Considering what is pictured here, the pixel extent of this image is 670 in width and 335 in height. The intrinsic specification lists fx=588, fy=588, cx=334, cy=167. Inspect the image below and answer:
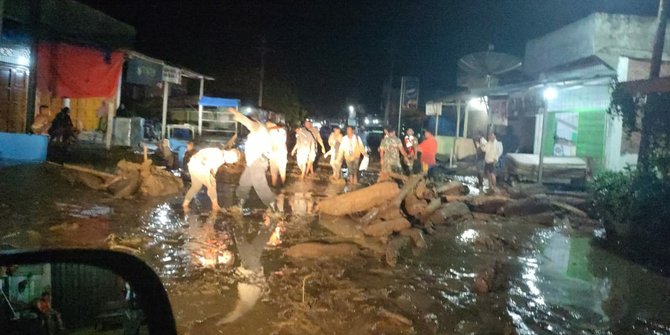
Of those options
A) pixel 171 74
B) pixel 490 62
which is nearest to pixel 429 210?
pixel 171 74

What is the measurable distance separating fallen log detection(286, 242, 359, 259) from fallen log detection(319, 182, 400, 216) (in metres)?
2.71

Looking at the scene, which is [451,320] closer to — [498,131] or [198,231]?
[198,231]

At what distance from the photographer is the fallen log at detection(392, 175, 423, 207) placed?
1160cm

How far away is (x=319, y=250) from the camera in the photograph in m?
8.63

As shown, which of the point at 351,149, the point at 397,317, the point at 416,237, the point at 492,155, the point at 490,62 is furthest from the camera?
Result: the point at 490,62

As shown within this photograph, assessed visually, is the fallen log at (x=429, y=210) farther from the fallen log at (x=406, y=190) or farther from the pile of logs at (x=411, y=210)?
the fallen log at (x=406, y=190)

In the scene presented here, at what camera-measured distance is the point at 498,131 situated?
26.2 meters

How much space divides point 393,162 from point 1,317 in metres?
14.4

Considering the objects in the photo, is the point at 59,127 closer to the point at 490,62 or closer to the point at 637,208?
the point at 637,208

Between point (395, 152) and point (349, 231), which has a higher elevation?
point (395, 152)

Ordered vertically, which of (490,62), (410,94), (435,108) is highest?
(490,62)

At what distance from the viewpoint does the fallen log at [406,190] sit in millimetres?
11596

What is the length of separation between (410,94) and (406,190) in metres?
28.3

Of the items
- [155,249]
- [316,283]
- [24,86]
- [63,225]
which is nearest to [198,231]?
[155,249]
